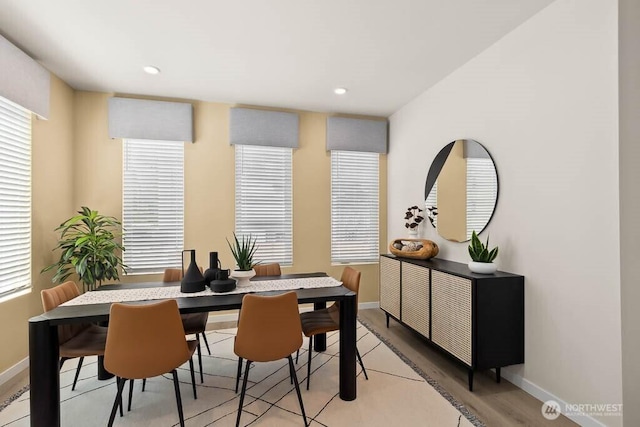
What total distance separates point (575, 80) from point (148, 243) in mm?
4298

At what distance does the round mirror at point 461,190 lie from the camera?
108 inches

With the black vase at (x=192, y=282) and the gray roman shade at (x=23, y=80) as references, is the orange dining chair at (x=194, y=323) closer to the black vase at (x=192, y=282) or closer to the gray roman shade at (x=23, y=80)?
the black vase at (x=192, y=282)

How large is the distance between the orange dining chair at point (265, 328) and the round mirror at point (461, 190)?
1.86 m

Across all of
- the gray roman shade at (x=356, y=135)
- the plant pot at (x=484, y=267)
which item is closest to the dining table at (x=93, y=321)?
the plant pot at (x=484, y=267)

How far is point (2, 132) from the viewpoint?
8.46 ft

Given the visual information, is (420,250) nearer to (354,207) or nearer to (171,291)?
(354,207)

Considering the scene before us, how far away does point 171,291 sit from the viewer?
244cm

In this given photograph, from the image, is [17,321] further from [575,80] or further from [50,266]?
[575,80]

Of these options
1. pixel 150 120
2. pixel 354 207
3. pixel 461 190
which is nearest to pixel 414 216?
pixel 461 190

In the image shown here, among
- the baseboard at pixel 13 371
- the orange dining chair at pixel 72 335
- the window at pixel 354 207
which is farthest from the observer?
the window at pixel 354 207

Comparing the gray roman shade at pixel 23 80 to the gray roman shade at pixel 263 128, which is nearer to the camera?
the gray roman shade at pixel 23 80

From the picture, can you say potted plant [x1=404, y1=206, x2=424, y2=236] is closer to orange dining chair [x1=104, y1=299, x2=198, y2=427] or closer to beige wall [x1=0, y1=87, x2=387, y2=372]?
beige wall [x1=0, y1=87, x2=387, y2=372]

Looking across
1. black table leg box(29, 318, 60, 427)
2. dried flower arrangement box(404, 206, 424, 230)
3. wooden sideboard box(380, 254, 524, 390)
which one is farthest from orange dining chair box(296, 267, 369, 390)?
black table leg box(29, 318, 60, 427)

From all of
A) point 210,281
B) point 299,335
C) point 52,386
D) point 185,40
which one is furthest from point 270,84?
point 52,386
